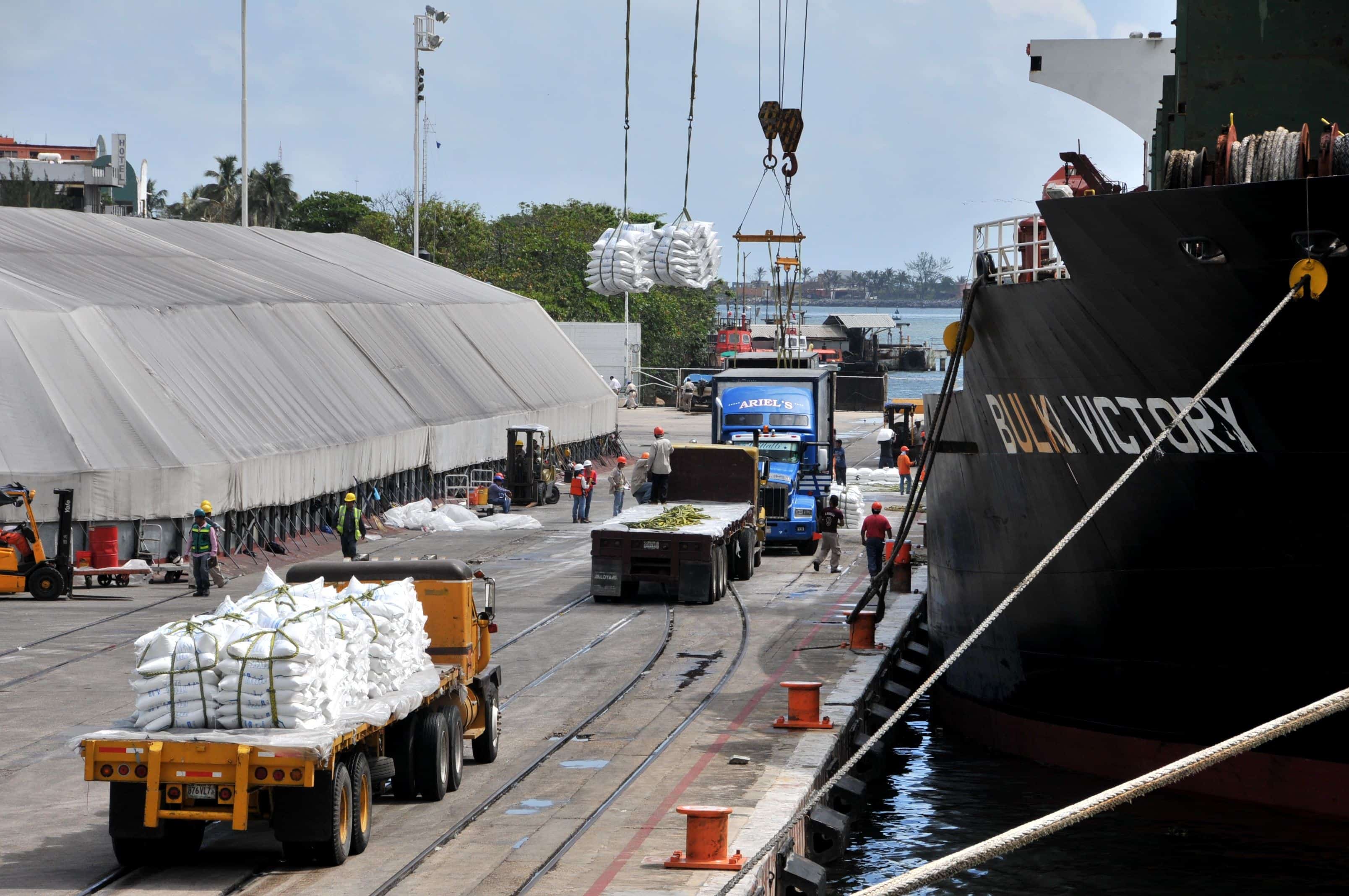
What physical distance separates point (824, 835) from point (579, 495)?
2699cm

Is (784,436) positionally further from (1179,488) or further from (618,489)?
(1179,488)

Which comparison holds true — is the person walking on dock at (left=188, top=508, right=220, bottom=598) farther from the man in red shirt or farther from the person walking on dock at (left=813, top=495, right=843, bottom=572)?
the man in red shirt

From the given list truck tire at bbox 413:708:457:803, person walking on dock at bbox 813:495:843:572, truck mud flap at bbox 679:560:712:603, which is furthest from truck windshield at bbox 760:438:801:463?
truck tire at bbox 413:708:457:803

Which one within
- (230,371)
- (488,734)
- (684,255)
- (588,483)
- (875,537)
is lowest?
(488,734)

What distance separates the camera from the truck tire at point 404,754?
15.6 meters

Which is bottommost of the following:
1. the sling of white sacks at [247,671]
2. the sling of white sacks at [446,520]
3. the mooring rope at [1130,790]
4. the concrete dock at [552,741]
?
the concrete dock at [552,741]

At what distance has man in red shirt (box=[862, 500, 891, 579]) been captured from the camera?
29750mm

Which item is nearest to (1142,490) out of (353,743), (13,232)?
(353,743)

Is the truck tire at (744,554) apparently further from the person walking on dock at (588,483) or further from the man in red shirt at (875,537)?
the person walking on dock at (588,483)

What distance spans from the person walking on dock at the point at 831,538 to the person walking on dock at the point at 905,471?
585 inches

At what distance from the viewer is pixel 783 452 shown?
120 feet

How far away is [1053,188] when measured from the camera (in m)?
17.6


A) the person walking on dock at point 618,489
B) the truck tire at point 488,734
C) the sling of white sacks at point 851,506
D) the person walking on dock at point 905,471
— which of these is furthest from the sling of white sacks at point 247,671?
the person walking on dock at point 905,471

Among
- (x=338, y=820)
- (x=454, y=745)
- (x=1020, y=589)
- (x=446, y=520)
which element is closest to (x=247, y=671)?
(x=338, y=820)
